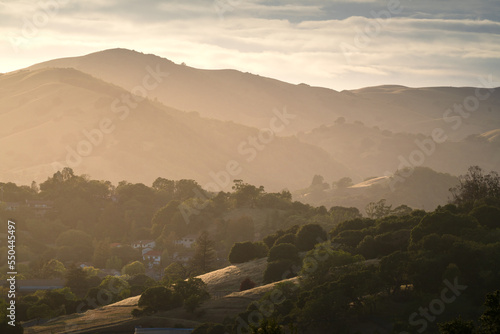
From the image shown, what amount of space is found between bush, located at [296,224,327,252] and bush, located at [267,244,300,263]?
4437 mm

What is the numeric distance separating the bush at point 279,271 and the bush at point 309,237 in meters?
9.31

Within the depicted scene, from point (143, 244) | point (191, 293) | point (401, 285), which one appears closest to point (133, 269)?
point (143, 244)

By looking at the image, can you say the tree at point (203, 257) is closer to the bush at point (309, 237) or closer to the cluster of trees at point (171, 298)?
the bush at point (309, 237)

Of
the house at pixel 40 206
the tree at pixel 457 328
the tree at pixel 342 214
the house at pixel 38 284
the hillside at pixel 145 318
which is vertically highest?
the tree at pixel 457 328

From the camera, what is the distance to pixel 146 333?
51.8 metres

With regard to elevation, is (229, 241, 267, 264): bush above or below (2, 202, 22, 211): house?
below

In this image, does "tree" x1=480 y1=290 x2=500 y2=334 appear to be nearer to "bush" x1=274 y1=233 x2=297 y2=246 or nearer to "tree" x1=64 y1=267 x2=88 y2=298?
"bush" x1=274 y1=233 x2=297 y2=246

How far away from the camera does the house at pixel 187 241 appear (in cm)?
12825

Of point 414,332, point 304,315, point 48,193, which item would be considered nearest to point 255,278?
point 304,315

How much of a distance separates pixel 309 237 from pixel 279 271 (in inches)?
480

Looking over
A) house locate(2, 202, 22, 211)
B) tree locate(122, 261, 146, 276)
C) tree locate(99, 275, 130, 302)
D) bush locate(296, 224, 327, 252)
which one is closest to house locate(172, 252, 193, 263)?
tree locate(122, 261, 146, 276)

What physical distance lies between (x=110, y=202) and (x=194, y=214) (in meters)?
26.2

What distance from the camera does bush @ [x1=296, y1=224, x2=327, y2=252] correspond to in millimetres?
82000

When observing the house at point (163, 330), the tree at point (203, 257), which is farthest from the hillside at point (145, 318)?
the tree at point (203, 257)
